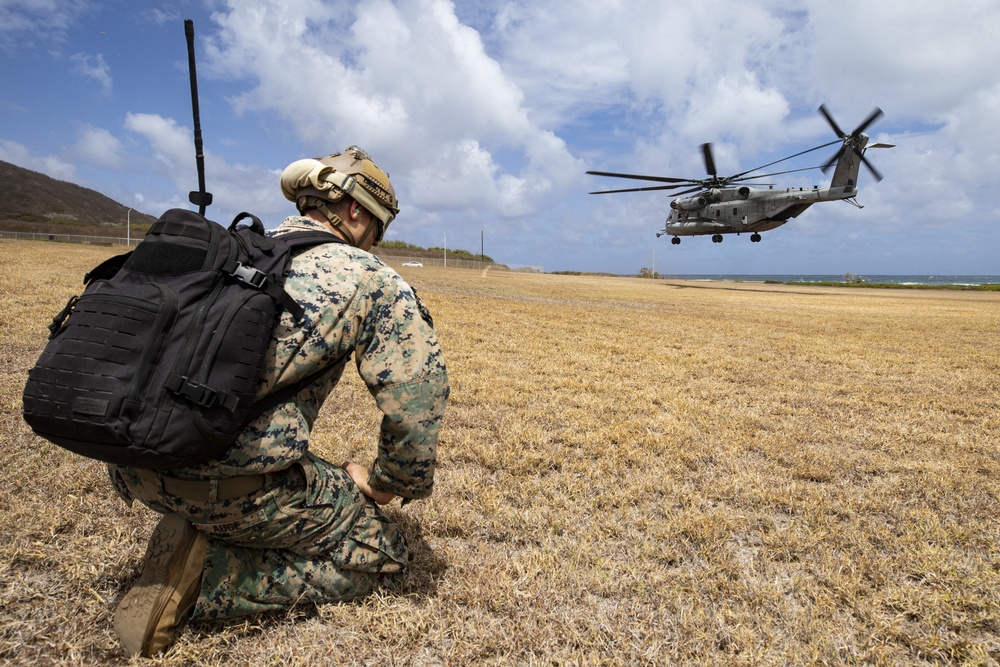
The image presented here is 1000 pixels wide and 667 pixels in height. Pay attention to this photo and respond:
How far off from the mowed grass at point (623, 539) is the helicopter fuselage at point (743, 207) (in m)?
26.2

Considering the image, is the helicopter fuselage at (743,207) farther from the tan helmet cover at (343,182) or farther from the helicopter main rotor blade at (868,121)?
the tan helmet cover at (343,182)

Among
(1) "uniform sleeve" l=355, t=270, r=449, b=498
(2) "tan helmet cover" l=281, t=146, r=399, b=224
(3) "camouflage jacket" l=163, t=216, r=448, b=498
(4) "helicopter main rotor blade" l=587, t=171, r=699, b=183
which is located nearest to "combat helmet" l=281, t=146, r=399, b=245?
(2) "tan helmet cover" l=281, t=146, r=399, b=224

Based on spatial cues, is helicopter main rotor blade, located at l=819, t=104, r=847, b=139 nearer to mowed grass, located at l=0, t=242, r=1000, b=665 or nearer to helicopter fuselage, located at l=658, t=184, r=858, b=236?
helicopter fuselage, located at l=658, t=184, r=858, b=236

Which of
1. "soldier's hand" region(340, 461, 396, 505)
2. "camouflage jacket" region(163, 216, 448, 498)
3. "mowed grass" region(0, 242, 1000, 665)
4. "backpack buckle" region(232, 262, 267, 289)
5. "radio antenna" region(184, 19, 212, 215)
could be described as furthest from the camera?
"radio antenna" region(184, 19, 212, 215)

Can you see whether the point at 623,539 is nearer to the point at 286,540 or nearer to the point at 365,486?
the point at 365,486

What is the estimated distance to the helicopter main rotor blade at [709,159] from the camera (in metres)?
27.4

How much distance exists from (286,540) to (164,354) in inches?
33.4

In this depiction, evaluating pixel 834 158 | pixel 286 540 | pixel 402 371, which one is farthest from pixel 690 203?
pixel 286 540

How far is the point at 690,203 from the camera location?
103 ft

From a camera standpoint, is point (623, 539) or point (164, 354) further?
point (623, 539)

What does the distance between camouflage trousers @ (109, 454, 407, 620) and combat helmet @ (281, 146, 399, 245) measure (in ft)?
3.42

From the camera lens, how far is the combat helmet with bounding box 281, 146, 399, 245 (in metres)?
2.13

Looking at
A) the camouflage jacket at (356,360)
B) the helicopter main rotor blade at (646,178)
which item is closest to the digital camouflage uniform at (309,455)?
the camouflage jacket at (356,360)

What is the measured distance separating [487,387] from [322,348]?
13.3 ft
